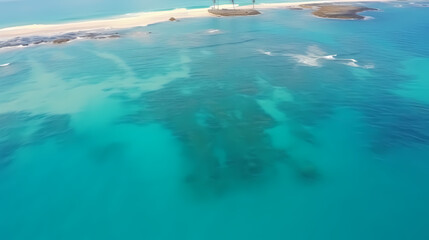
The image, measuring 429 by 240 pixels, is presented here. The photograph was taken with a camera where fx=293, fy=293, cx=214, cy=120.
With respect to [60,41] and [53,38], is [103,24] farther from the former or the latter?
[60,41]

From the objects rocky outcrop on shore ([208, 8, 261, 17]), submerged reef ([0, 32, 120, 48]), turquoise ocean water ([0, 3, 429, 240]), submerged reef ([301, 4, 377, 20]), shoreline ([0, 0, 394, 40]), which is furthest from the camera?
rocky outcrop on shore ([208, 8, 261, 17])

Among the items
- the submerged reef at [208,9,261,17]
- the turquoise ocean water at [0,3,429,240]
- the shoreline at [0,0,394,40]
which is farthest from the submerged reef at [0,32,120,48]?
the submerged reef at [208,9,261,17]

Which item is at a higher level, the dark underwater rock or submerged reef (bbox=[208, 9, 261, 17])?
submerged reef (bbox=[208, 9, 261, 17])

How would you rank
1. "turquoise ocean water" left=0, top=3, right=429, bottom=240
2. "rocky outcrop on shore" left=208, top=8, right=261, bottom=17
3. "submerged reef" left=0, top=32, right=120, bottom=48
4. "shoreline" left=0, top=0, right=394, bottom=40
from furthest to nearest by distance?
"rocky outcrop on shore" left=208, top=8, right=261, bottom=17
"shoreline" left=0, top=0, right=394, bottom=40
"submerged reef" left=0, top=32, right=120, bottom=48
"turquoise ocean water" left=0, top=3, right=429, bottom=240

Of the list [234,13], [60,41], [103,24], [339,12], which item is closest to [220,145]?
[60,41]

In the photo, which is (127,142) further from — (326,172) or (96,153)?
(326,172)

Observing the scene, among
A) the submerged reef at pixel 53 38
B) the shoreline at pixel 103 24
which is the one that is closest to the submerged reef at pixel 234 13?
the shoreline at pixel 103 24

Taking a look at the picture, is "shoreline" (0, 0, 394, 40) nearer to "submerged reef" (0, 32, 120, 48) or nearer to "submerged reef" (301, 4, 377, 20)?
"submerged reef" (0, 32, 120, 48)

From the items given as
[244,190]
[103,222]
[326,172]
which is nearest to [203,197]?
[244,190]
